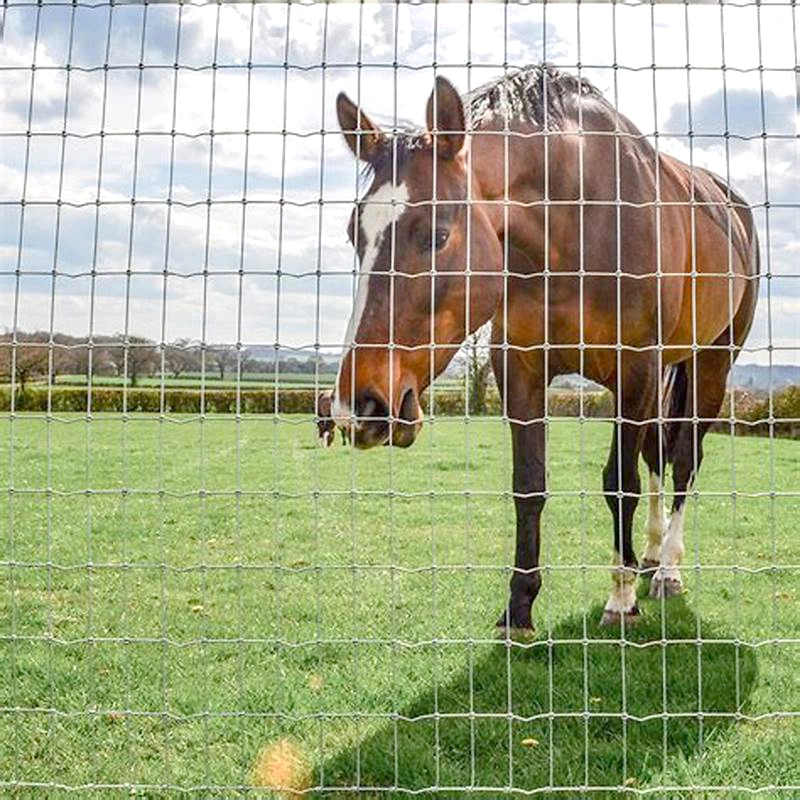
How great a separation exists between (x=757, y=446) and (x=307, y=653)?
476 inches

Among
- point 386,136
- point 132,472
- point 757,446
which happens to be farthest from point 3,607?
point 757,446

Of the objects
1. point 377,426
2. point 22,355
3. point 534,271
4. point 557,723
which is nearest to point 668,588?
point 534,271

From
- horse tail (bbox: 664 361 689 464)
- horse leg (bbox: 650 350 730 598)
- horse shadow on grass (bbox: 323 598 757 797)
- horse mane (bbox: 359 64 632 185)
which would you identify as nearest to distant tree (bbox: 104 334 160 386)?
horse shadow on grass (bbox: 323 598 757 797)

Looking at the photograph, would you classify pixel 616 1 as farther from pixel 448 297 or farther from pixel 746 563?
pixel 746 563

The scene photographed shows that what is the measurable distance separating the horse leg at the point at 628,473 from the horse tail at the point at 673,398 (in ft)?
5.81

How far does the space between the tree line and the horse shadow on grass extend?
0.99 meters

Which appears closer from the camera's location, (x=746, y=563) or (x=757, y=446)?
(x=746, y=563)

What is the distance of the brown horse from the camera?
3.23 meters

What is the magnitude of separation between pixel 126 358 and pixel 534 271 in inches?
76.1

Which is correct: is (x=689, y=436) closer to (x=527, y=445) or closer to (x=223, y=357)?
(x=527, y=445)

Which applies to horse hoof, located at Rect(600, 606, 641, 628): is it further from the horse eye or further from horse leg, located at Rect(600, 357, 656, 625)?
the horse eye

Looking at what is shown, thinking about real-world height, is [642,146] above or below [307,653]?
above

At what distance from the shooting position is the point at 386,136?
3568 mm

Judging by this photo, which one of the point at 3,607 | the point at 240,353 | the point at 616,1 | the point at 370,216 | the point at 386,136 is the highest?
the point at 616,1
